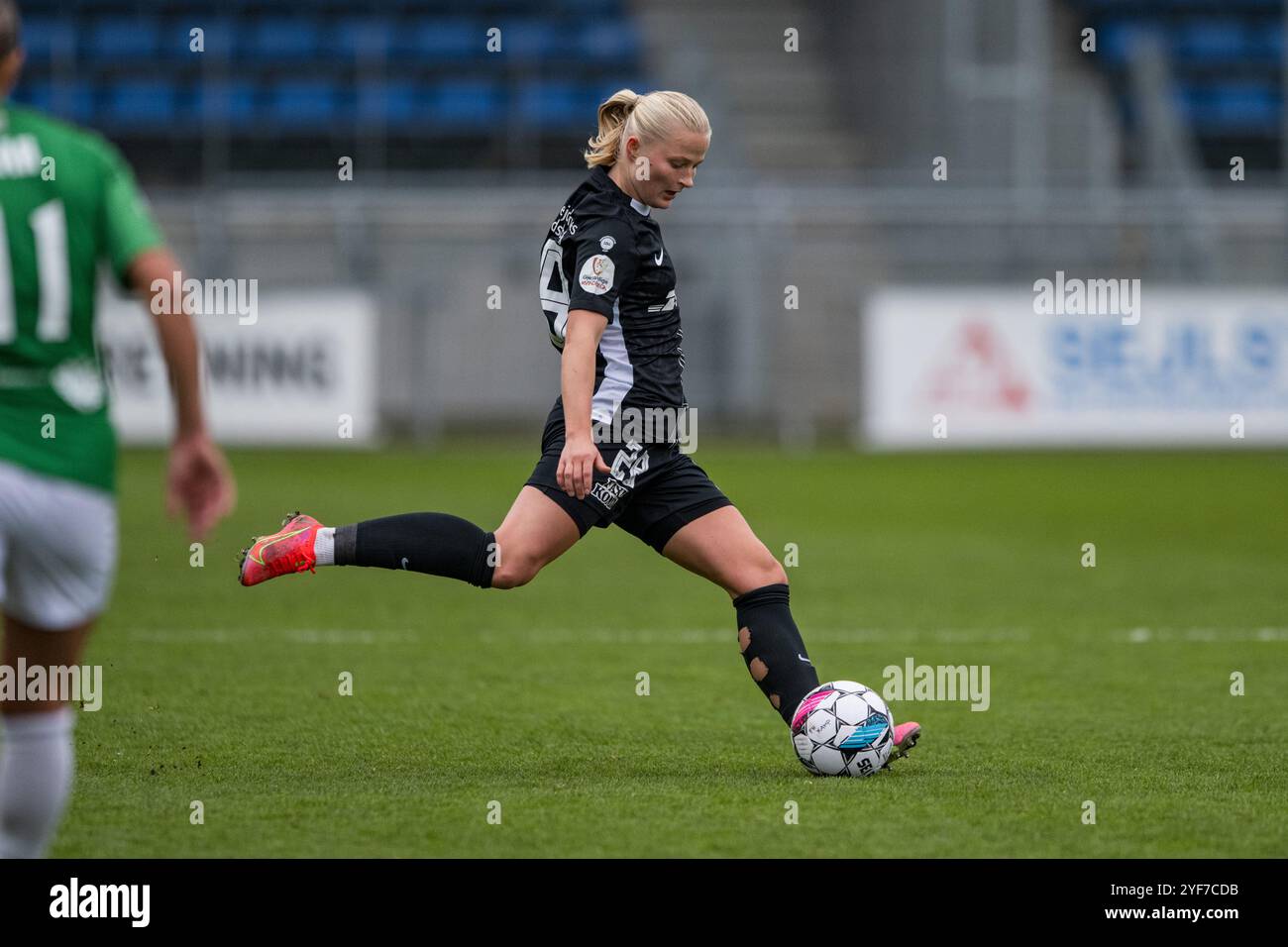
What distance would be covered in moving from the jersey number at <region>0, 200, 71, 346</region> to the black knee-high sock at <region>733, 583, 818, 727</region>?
2488 mm

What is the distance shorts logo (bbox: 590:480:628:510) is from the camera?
507cm

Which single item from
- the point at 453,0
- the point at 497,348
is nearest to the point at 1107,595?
the point at 497,348

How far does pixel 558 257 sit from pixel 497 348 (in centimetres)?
1681

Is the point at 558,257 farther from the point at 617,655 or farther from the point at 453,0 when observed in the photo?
the point at 453,0

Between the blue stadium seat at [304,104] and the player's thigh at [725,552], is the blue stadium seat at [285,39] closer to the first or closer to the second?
the blue stadium seat at [304,104]

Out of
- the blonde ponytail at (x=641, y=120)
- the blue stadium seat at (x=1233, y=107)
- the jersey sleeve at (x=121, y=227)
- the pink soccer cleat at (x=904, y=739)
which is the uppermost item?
the blue stadium seat at (x=1233, y=107)

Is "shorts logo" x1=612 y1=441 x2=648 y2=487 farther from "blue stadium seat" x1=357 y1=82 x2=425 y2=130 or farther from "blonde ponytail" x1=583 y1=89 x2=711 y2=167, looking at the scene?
"blue stadium seat" x1=357 y1=82 x2=425 y2=130

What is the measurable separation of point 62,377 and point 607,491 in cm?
202

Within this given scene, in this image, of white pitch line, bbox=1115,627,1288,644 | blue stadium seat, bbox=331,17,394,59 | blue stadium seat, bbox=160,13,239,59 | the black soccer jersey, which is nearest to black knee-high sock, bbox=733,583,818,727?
the black soccer jersey

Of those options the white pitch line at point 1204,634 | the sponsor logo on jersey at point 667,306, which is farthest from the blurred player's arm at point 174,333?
the white pitch line at point 1204,634

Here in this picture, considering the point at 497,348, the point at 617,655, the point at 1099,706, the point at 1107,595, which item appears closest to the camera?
the point at 1099,706

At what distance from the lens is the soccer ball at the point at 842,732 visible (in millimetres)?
5059

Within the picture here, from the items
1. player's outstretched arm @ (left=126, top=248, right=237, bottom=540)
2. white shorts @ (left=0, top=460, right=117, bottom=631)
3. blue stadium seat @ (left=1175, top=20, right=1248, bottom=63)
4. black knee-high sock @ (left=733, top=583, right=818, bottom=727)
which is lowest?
black knee-high sock @ (left=733, top=583, right=818, bottom=727)

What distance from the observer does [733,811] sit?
462cm
